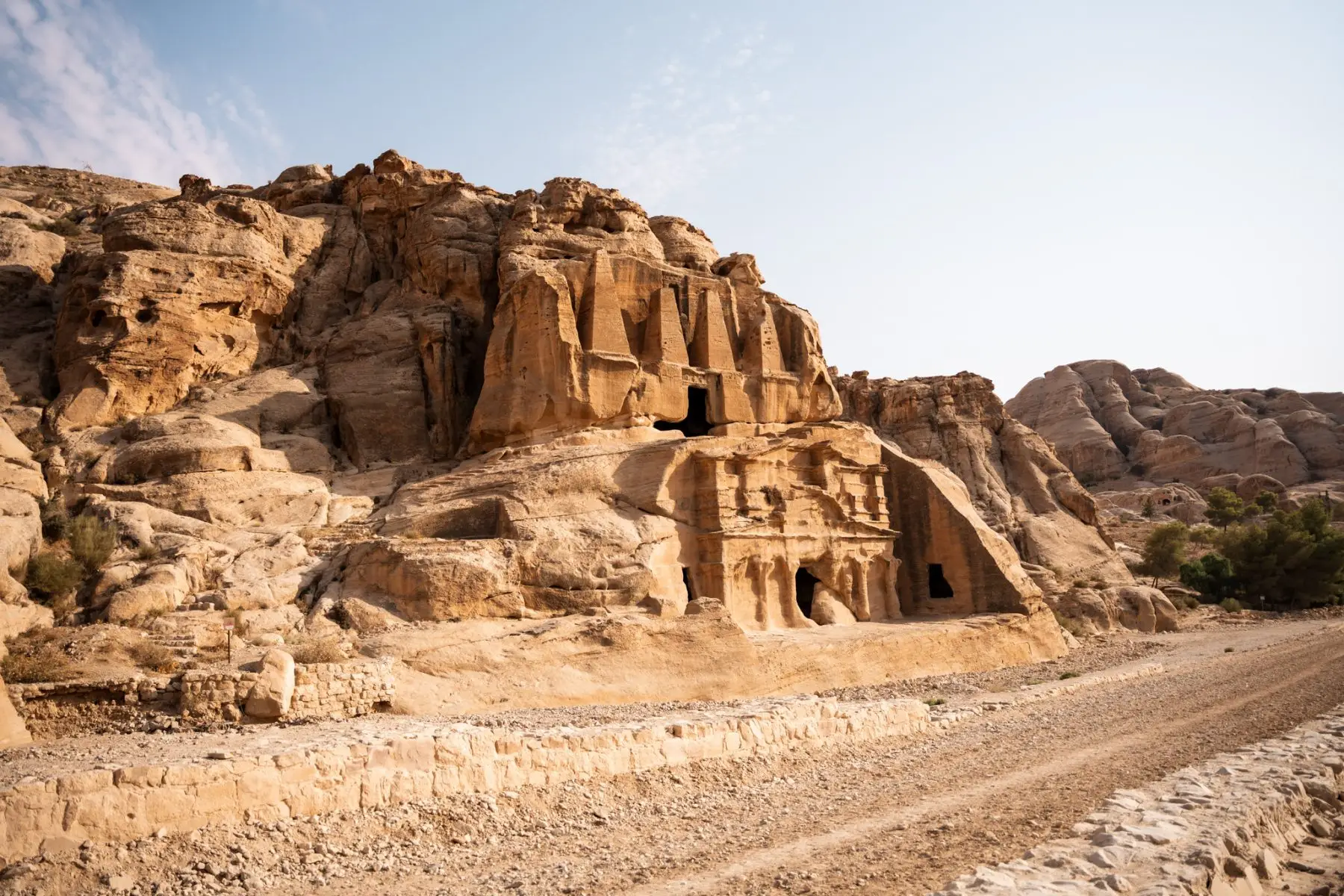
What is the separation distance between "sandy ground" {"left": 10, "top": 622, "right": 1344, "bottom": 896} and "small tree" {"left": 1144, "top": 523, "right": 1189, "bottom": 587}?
4143 centimetres

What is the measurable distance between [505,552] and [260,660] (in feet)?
23.9

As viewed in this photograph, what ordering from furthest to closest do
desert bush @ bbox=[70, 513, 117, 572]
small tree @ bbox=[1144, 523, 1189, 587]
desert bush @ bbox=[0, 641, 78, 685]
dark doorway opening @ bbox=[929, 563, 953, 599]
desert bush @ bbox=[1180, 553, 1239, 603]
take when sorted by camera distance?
small tree @ bbox=[1144, 523, 1189, 587]
desert bush @ bbox=[1180, 553, 1239, 603]
dark doorway opening @ bbox=[929, 563, 953, 599]
desert bush @ bbox=[70, 513, 117, 572]
desert bush @ bbox=[0, 641, 78, 685]

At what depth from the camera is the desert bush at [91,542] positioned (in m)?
19.1

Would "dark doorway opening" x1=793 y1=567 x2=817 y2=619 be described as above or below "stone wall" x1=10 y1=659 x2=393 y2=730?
above

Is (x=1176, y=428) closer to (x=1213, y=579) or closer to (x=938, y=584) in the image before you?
(x=1213, y=579)

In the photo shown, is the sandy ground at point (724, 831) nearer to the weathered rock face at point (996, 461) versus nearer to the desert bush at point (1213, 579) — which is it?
the weathered rock face at point (996, 461)

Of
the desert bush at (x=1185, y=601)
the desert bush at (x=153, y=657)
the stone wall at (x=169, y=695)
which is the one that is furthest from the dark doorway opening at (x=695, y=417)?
the desert bush at (x=1185, y=601)

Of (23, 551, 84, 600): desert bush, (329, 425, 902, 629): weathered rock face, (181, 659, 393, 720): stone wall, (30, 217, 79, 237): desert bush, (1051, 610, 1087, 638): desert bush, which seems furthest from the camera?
(30, 217, 79, 237): desert bush

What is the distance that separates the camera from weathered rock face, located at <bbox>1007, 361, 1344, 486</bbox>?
78.3m

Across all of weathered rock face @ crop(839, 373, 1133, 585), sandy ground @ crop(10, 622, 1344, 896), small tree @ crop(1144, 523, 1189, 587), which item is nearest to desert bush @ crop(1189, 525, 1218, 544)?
small tree @ crop(1144, 523, 1189, 587)

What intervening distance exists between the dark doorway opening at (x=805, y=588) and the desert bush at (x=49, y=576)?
1929 cm

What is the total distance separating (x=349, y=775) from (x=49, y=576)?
12.3 meters

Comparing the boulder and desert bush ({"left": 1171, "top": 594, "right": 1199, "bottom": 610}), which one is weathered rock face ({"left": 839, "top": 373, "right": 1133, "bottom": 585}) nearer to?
desert bush ({"left": 1171, "top": 594, "right": 1199, "bottom": 610})

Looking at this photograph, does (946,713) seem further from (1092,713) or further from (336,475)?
(336,475)
